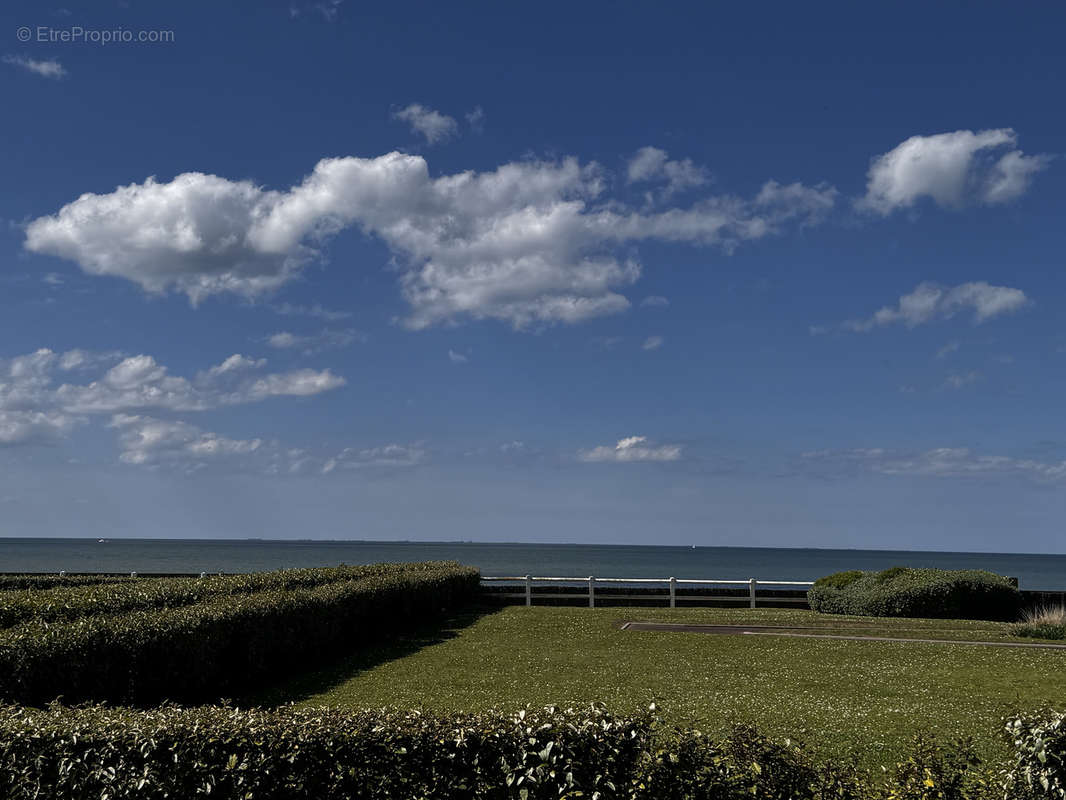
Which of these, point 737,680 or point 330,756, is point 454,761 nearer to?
point 330,756

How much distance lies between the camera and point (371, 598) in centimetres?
2231

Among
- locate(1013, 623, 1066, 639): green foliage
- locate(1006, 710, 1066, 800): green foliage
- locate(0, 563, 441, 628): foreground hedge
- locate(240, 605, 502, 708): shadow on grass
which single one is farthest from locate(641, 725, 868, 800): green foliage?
locate(1013, 623, 1066, 639): green foliage

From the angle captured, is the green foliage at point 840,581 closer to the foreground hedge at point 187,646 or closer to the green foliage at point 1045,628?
the green foliage at point 1045,628

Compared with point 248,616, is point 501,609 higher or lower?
lower

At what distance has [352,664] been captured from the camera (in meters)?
18.1

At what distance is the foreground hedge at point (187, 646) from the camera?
11.8 metres

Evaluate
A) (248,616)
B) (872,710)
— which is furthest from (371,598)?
(872,710)

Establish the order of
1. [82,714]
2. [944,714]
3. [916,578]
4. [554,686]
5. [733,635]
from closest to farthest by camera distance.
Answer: [82,714] < [944,714] < [554,686] < [733,635] < [916,578]

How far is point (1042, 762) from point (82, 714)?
9177 millimetres

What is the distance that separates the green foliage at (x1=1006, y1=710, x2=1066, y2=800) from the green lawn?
2.52 metres

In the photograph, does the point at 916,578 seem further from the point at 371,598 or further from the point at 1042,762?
the point at 1042,762

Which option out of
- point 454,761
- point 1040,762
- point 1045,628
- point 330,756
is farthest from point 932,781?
point 1045,628

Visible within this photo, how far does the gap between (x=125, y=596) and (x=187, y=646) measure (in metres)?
4.37

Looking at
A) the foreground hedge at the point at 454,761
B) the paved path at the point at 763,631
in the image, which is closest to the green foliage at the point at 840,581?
the paved path at the point at 763,631
